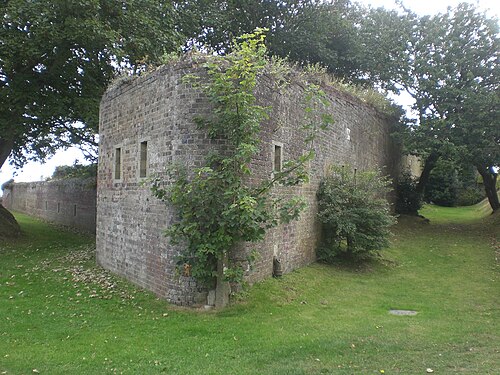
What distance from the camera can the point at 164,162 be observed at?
850 centimetres

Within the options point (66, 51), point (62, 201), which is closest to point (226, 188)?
point (66, 51)

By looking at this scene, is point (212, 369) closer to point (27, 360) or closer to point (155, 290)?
point (27, 360)

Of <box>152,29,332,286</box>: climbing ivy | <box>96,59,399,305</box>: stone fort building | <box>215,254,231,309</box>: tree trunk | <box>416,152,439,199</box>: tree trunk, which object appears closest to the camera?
<box>152,29,332,286</box>: climbing ivy

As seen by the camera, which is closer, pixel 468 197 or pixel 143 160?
pixel 143 160

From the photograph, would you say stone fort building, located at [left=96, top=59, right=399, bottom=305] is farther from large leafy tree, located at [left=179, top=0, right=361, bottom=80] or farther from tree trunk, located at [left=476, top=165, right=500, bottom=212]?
tree trunk, located at [left=476, top=165, right=500, bottom=212]

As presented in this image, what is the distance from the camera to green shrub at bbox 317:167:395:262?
11992 mm

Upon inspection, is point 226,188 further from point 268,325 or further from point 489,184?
point 489,184

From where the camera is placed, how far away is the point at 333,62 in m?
22.9

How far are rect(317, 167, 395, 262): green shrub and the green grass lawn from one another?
69 cm

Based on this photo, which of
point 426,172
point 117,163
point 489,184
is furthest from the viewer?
point 426,172

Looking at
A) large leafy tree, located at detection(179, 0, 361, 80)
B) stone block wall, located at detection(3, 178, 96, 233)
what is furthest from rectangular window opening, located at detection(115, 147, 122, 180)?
large leafy tree, located at detection(179, 0, 361, 80)

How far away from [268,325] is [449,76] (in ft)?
49.1

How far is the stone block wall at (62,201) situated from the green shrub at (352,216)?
11971 mm

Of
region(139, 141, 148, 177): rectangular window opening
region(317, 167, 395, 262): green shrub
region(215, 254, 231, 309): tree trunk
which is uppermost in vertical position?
region(139, 141, 148, 177): rectangular window opening
